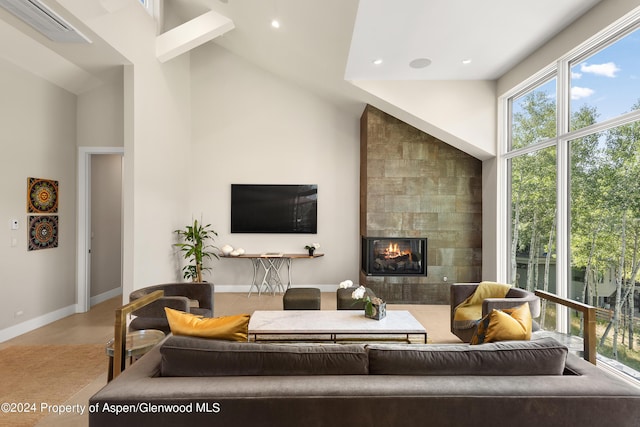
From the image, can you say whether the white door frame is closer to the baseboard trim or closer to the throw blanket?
the baseboard trim

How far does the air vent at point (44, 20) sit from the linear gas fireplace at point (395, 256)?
4.34 metres

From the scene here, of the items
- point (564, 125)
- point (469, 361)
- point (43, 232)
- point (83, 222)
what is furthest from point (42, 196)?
point (564, 125)

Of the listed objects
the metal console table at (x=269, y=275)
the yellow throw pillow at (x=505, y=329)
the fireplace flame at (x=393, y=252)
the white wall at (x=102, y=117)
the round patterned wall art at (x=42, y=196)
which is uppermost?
the white wall at (x=102, y=117)

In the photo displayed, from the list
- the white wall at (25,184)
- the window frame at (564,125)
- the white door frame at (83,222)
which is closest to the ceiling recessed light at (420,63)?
the window frame at (564,125)

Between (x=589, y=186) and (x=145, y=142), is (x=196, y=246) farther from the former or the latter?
(x=589, y=186)

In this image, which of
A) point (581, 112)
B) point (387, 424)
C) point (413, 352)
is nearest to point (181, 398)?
point (387, 424)

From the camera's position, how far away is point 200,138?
6.16m

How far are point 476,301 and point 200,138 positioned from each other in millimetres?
5110

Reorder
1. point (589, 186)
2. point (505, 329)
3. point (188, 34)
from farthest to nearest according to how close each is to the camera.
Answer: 1. point (188, 34)
2. point (589, 186)
3. point (505, 329)

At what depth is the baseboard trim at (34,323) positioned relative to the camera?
3.75 m

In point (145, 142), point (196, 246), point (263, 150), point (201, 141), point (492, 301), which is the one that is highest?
point (201, 141)

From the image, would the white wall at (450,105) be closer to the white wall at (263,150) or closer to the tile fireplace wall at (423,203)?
the tile fireplace wall at (423,203)

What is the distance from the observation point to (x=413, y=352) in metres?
1.62

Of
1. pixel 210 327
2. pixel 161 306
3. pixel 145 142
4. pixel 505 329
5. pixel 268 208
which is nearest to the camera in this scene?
pixel 210 327
